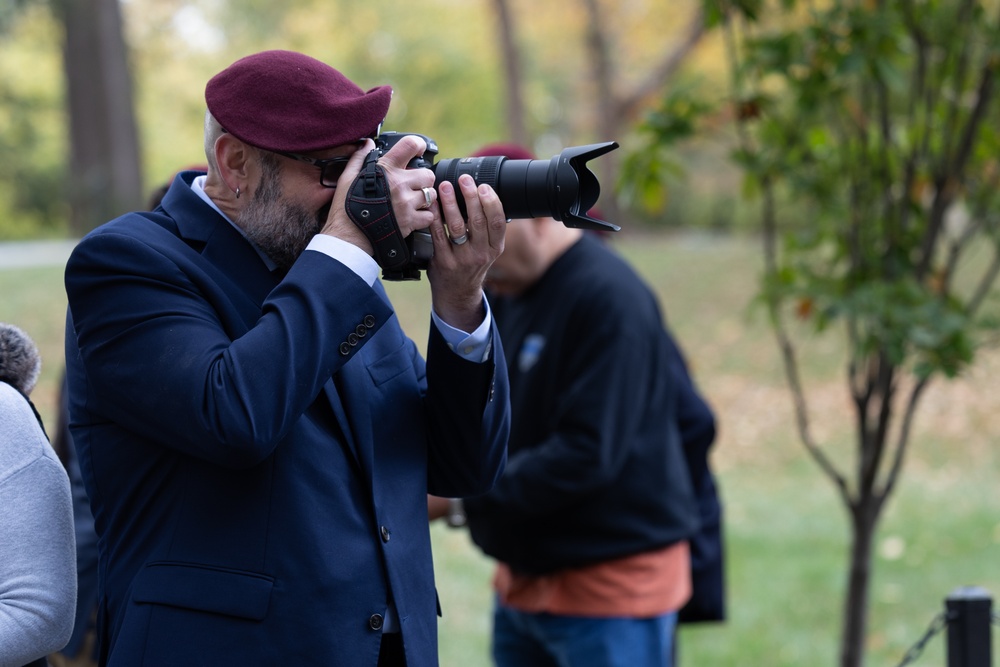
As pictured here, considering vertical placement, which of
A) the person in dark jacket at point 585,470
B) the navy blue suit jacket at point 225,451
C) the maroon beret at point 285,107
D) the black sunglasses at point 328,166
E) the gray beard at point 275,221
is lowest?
the person in dark jacket at point 585,470

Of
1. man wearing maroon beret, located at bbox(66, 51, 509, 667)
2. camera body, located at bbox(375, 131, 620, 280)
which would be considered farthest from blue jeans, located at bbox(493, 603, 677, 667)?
camera body, located at bbox(375, 131, 620, 280)

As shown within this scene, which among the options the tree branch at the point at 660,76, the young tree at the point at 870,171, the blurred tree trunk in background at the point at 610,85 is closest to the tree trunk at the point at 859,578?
the young tree at the point at 870,171

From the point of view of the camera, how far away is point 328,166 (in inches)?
74.8

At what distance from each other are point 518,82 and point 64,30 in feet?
22.9

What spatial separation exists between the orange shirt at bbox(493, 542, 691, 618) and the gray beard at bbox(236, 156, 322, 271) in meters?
1.64

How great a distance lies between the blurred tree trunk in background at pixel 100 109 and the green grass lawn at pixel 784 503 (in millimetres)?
2273

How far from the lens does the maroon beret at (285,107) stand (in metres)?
1.85

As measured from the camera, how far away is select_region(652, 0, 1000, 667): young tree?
10.9 ft

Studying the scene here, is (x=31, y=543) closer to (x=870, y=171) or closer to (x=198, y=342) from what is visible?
(x=198, y=342)

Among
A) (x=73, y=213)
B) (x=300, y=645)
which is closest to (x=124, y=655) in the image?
(x=300, y=645)

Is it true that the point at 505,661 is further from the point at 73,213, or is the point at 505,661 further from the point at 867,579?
the point at 73,213

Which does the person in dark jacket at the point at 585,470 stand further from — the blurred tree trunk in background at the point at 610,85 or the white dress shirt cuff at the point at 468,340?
the blurred tree trunk in background at the point at 610,85

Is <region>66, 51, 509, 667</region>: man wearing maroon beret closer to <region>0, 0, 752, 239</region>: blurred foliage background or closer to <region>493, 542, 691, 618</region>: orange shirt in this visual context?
<region>493, 542, 691, 618</region>: orange shirt

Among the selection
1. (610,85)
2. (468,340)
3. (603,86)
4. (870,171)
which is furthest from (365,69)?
(468,340)
